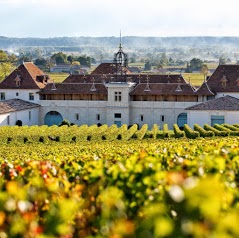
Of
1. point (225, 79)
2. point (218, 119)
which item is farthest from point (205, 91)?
point (218, 119)

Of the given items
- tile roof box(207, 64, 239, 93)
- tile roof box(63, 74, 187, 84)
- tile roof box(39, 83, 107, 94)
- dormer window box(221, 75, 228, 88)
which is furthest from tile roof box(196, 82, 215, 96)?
tile roof box(39, 83, 107, 94)

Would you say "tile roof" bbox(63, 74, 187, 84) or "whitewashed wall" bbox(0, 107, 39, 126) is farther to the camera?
"tile roof" bbox(63, 74, 187, 84)

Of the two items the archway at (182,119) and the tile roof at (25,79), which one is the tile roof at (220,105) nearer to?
the archway at (182,119)

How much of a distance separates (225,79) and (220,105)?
5.28 meters

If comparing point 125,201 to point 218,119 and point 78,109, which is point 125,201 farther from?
point 78,109

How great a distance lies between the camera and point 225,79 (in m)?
50.0

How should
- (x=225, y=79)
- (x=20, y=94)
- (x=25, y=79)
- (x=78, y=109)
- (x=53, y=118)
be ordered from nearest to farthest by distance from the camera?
(x=225, y=79) → (x=78, y=109) → (x=53, y=118) → (x=20, y=94) → (x=25, y=79)

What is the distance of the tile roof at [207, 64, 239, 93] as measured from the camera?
4966cm

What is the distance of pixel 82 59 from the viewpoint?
170625 mm

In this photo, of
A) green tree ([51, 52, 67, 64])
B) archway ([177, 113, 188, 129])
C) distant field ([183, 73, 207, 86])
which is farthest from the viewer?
green tree ([51, 52, 67, 64])

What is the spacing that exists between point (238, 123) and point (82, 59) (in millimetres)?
128664

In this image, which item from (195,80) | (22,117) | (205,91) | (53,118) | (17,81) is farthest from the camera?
(195,80)

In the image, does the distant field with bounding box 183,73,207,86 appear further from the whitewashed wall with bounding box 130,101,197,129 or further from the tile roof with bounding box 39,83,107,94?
the tile roof with bounding box 39,83,107,94

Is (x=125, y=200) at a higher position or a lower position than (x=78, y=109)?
higher
